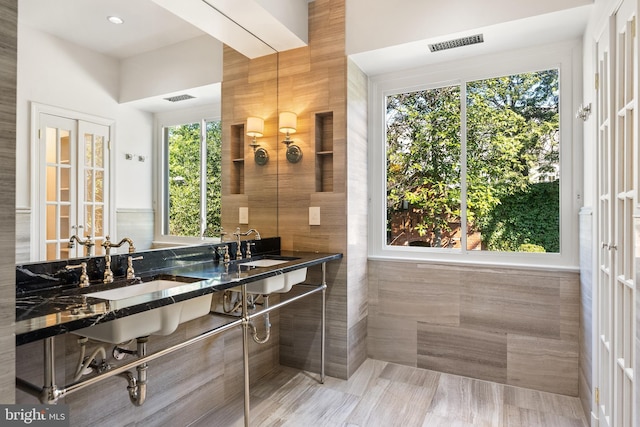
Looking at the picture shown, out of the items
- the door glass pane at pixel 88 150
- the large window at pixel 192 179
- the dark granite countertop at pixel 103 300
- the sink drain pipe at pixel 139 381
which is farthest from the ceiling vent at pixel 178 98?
the sink drain pipe at pixel 139 381

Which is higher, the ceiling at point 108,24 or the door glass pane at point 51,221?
the ceiling at point 108,24

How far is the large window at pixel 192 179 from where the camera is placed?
2107 millimetres

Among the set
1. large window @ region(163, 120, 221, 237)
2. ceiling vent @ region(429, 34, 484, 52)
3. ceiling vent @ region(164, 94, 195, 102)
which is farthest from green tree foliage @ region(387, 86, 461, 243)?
ceiling vent @ region(164, 94, 195, 102)

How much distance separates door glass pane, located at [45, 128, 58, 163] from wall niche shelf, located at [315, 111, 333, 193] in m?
1.68

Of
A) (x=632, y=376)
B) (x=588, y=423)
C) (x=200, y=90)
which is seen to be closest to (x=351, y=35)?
(x=200, y=90)

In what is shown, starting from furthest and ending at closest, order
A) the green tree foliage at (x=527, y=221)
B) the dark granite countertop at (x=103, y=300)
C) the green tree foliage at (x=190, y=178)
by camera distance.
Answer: the green tree foliage at (x=527, y=221)
the green tree foliage at (x=190, y=178)
the dark granite countertop at (x=103, y=300)

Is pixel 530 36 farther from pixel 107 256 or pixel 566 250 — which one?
pixel 107 256

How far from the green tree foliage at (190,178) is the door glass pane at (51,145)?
0.60 m

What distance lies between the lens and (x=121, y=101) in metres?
1.85

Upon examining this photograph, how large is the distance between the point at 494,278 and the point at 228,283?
6.26ft

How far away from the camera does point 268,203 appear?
2.92m

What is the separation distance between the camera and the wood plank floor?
6.97 feet

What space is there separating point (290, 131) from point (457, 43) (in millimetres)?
1326

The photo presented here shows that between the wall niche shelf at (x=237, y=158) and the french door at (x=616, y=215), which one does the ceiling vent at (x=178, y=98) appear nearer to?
the wall niche shelf at (x=237, y=158)
